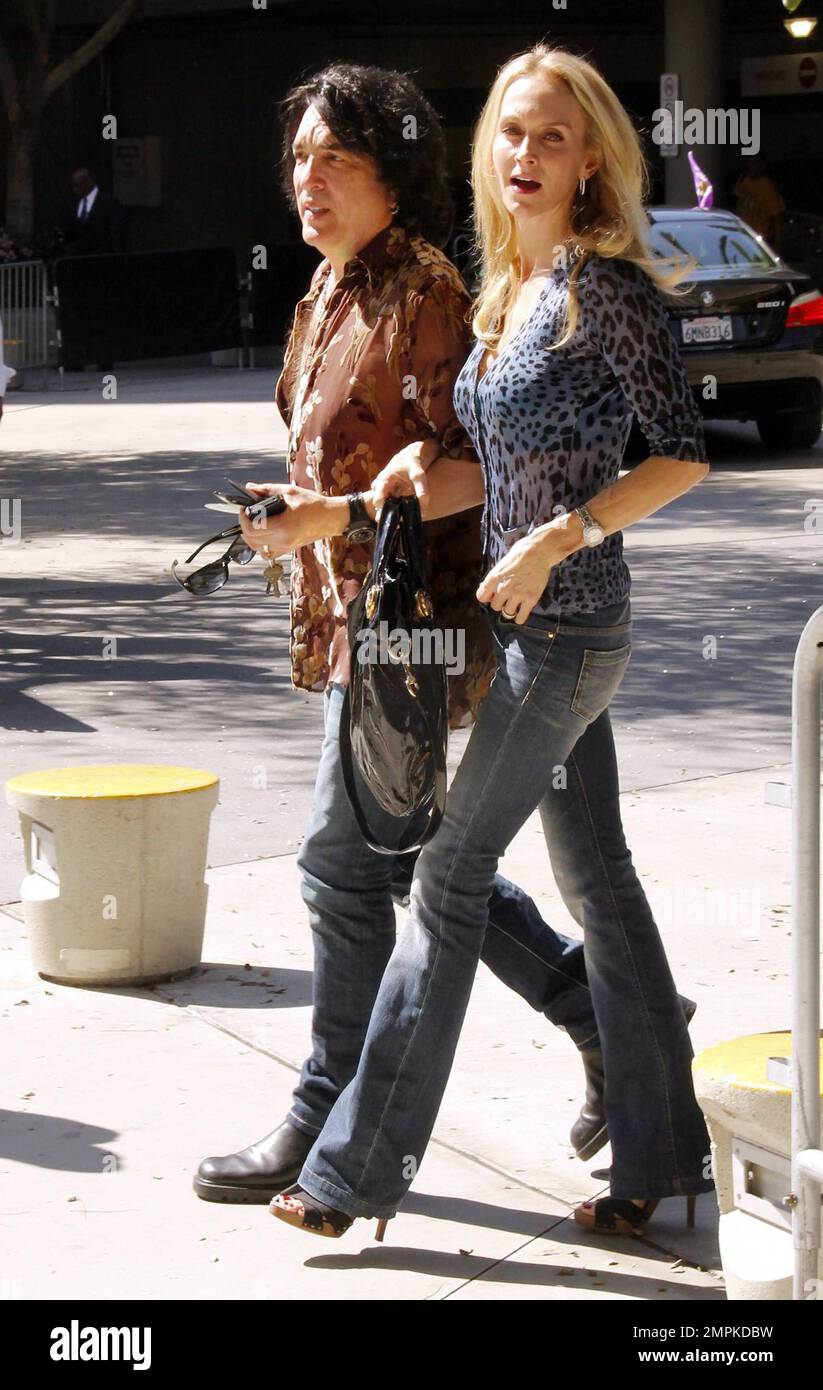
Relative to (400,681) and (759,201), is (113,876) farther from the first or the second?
(759,201)

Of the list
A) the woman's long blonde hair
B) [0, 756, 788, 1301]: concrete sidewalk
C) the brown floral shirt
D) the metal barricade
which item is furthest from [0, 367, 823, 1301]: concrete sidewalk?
the metal barricade

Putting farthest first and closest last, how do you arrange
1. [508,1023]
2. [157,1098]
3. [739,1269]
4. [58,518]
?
[58,518] < [508,1023] < [157,1098] < [739,1269]

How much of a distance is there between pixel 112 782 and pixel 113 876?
264 millimetres

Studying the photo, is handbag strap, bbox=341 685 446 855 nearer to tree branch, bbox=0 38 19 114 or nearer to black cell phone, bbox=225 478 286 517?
black cell phone, bbox=225 478 286 517

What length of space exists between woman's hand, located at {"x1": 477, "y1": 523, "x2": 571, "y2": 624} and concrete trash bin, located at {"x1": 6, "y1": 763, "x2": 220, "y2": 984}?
193 centimetres

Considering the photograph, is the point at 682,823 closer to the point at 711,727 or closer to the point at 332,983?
the point at 711,727

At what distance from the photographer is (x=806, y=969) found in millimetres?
2908

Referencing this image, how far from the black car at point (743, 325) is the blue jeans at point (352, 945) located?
10.8 meters

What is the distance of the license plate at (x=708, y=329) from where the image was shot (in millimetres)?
14805

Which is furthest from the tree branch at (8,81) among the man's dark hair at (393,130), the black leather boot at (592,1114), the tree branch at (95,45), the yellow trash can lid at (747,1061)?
the yellow trash can lid at (747,1061)

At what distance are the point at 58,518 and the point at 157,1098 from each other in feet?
32.7

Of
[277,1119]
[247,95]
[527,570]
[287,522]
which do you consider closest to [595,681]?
[527,570]

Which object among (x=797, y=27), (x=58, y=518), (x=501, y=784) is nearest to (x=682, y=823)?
(x=501, y=784)

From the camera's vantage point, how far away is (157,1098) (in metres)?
4.50
